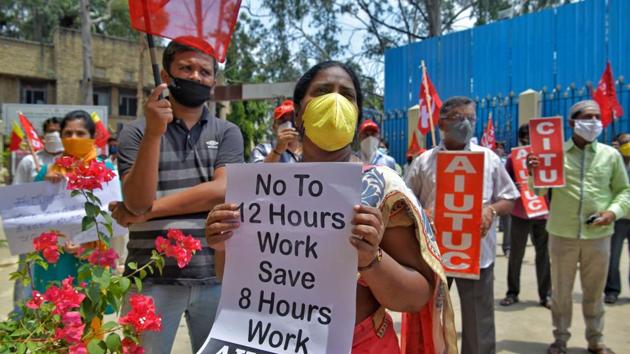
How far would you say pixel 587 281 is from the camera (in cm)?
419

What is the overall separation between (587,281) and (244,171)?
3.60 meters

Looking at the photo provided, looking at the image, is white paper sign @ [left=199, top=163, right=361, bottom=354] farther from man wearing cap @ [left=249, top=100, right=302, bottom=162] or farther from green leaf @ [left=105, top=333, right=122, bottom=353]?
man wearing cap @ [left=249, top=100, right=302, bottom=162]

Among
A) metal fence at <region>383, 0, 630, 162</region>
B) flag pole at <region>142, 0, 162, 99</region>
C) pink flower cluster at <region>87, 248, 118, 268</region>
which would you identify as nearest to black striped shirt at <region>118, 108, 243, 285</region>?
pink flower cluster at <region>87, 248, 118, 268</region>

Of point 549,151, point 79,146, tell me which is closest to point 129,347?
point 79,146

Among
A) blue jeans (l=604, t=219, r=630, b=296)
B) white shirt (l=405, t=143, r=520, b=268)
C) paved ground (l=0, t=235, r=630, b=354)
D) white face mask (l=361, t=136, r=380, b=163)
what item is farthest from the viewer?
white face mask (l=361, t=136, r=380, b=163)

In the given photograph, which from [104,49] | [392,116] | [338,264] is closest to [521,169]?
[338,264]

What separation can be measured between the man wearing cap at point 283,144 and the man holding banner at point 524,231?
279 centimetres

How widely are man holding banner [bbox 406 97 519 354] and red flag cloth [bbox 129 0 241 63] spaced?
74.0 inches

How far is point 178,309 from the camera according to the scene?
218 centimetres

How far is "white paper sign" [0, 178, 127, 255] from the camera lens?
11.7ft

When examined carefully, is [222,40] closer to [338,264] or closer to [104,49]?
[338,264]

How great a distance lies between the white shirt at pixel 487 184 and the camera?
3.71m

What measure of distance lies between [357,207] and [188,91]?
1120mm

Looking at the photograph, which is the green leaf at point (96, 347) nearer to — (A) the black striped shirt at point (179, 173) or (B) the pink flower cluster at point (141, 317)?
(B) the pink flower cluster at point (141, 317)
